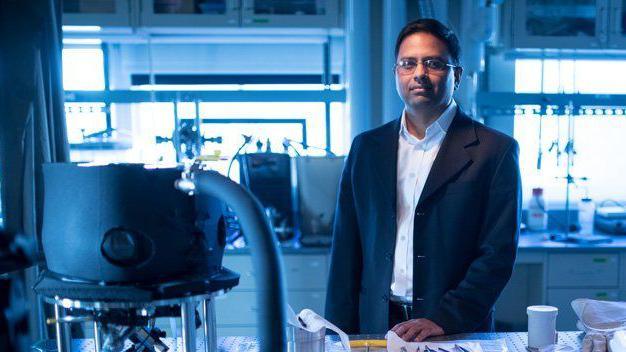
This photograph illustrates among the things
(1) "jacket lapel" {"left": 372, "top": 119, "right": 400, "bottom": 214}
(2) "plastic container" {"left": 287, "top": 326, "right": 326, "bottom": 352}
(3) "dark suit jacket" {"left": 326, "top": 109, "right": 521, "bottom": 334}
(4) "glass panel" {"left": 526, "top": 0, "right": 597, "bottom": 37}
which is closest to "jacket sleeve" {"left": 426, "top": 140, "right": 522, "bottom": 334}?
(3) "dark suit jacket" {"left": 326, "top": 109, "right": 521, "bottom": 334}

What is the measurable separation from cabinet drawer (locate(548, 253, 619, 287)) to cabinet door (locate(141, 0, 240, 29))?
2148 mm

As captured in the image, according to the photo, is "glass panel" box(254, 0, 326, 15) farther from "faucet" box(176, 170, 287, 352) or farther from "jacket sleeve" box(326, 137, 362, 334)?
"faucet" box(176, 170, 287, 352)

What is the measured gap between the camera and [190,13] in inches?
115

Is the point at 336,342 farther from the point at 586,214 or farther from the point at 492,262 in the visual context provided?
the point at 586,214

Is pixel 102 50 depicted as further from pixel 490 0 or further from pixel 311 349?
pixel 311 349

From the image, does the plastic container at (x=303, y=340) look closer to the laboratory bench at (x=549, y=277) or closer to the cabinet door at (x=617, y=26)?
the laboratory bench at (x=549, y=277)

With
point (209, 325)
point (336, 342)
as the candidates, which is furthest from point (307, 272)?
point (209, 325)

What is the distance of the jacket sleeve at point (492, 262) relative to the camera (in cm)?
138

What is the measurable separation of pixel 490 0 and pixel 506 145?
51.8 inches

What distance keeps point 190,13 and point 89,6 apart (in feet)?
1.82

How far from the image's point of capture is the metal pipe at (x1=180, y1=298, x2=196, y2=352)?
0.69 metres

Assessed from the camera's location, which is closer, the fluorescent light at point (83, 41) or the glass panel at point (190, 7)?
the glass panel at point (190, 7)

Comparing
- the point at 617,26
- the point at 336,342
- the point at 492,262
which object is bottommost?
the point at 336,342

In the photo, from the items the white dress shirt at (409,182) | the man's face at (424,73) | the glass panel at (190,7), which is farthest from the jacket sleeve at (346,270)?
the glass panel at (190,7)
